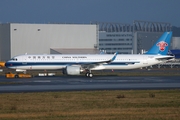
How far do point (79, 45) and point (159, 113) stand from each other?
3306 inches

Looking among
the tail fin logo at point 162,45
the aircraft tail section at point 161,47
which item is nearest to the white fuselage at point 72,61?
the aircraft tail section at point 161,47

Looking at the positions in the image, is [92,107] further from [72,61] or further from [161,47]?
[161,47]

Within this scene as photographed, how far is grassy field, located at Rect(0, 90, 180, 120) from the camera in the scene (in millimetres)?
18922

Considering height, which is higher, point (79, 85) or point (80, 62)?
point (80, 62)

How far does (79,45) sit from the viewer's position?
10331 centimetres

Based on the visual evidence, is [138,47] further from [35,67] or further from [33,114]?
[33,114]

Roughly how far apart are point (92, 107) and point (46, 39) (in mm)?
78729

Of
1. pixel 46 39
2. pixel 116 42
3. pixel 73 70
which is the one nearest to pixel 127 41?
pixel 116 42

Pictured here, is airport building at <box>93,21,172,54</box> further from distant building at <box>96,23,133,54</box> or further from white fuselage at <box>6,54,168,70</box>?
white fuselage at <box>6,54,168,70</box>

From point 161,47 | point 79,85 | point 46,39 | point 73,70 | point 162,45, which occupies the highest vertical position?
point 46,39

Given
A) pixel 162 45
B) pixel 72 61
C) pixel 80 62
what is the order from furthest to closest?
1. pixel 162 45
2. pixel 80 62
3. pixel 72 61

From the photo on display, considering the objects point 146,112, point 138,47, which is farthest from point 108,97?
point 138,47

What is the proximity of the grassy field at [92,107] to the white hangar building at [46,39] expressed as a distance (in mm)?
70535

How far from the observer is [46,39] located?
99812 mm
